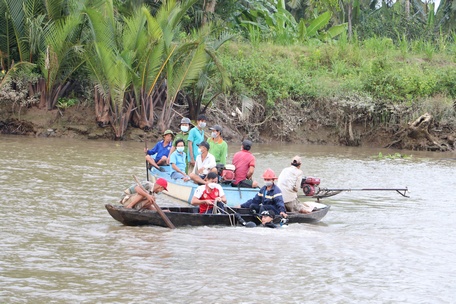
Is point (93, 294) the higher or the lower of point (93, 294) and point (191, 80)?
the lower

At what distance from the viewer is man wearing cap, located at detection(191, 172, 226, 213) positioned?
1258 centimetres

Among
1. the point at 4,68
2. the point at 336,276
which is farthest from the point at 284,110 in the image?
the point at 336,276

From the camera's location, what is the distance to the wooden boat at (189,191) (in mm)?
13773

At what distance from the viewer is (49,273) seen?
350 inches

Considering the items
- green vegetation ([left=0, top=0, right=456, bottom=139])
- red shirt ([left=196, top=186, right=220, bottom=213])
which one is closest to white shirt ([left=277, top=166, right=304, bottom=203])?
red shirt ([left=196, top=186, right=220, bottom=213])

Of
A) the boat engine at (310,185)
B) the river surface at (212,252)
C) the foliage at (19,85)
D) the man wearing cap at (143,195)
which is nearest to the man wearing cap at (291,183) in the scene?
the river surface at (212,252)

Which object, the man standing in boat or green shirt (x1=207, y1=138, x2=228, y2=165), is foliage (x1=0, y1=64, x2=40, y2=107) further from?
green shirt (x1=207, y1=138, x2=228, y2=165)

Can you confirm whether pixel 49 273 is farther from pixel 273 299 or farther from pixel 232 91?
pixel 232 91

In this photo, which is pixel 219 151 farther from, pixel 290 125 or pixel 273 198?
pixel 290 125

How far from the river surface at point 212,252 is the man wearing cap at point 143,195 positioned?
41 cm

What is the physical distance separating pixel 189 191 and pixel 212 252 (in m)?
3.96

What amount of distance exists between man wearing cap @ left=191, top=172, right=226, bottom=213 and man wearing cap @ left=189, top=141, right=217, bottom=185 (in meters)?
1.69

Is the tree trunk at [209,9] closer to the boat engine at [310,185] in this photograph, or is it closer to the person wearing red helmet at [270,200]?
the boat engine at [310,185]

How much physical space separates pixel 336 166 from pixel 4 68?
12.4m
